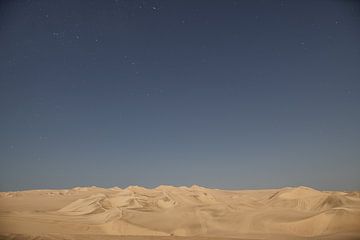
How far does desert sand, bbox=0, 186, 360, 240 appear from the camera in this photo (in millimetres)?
9133

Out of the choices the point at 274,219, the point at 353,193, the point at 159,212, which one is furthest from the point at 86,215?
the point at 353,193

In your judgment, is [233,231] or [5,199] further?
[5,199]

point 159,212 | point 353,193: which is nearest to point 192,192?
point 159,212

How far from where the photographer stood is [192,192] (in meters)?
13.5

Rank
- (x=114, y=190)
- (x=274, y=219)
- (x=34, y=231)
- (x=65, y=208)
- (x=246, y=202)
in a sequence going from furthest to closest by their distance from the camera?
(x=114, y=190)
(x=246, y=202)
(x=65, y=208)
(x=274, y=219)
(x=34, y=231)

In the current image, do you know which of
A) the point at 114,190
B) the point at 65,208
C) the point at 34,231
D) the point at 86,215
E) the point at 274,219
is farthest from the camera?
the point at 114,190

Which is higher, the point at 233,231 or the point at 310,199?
the point at 310,199

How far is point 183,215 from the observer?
11.0 m

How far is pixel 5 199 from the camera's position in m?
13.2

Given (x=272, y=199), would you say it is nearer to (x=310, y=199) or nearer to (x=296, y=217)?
(x=310, y=199)

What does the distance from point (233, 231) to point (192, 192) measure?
12.9ft

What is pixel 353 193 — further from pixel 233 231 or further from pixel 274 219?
pixel 233 231

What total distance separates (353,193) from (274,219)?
312 centimetres

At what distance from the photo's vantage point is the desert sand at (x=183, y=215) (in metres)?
9.13
